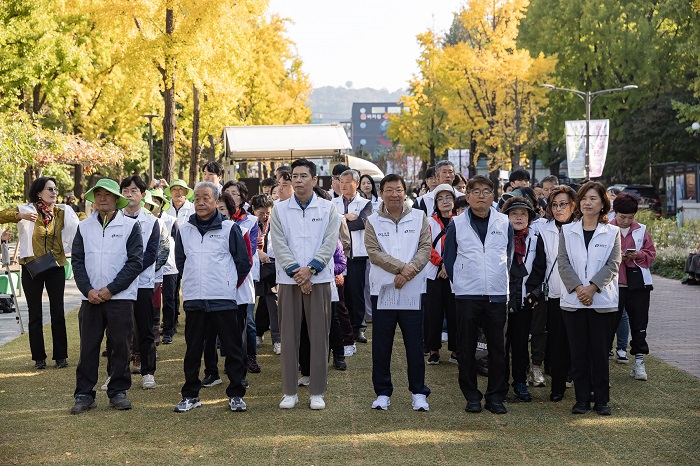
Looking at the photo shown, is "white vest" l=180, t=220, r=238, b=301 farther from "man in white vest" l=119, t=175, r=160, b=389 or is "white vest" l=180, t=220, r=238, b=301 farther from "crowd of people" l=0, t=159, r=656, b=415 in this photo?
"man in white vest" l=119, t=175, r=160, b=389

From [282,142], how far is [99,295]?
16.2 metres

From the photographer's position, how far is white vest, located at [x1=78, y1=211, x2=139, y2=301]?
7.98m

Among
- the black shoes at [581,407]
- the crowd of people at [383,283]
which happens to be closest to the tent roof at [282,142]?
the crowd of people at [383,283]

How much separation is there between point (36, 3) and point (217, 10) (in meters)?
4.99

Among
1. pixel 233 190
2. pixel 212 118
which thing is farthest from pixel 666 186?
pixel 233 190

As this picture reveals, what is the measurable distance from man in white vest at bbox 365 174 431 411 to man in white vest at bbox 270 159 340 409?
15.6 inches

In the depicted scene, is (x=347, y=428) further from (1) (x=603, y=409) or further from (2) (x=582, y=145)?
(2) (x=582, y=145)

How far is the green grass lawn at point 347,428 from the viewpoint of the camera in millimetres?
6395

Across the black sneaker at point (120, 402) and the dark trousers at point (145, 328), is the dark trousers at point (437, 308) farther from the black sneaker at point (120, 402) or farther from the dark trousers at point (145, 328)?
the black sneaker at point (120, 402)

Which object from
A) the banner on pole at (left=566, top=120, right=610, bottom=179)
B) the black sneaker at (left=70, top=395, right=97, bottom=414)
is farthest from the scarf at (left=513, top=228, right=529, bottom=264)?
the banner on pole at (left=566, top=120, right=610, bottom=179)

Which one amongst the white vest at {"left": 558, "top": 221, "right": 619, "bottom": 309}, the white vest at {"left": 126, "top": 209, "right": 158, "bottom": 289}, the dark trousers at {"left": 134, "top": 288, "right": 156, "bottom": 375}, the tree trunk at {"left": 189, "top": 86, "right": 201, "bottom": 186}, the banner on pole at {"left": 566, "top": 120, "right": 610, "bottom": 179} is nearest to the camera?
the white vest at {"left": 558, "top": 221, "right": 619, "bottom": 309}

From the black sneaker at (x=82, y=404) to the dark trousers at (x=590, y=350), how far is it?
155 inches

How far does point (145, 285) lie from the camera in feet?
28.9

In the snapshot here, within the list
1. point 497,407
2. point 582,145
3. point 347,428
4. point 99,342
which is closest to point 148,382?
point 99,342
